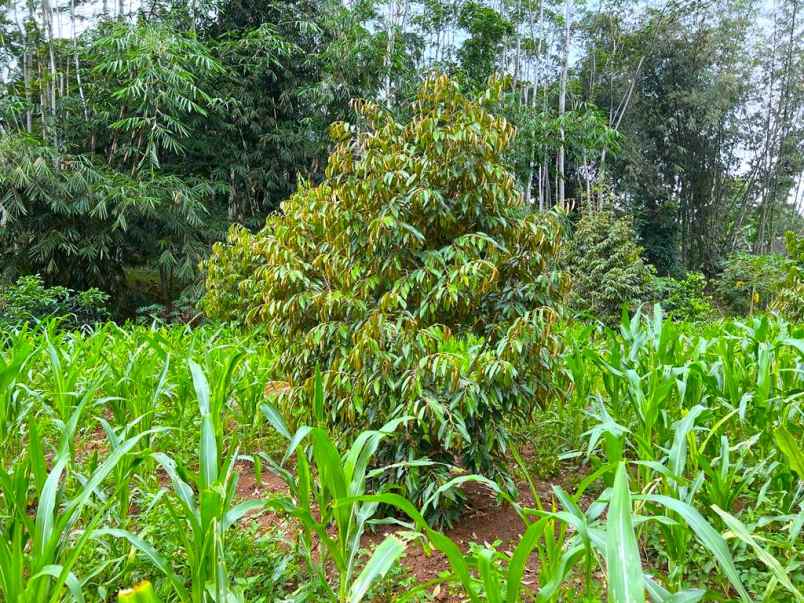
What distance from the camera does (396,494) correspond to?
1.29 meters

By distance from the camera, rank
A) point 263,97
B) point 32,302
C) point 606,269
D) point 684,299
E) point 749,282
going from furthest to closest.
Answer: point 749,282, point 684,299, point 263,97, point 606,269, point 32,302

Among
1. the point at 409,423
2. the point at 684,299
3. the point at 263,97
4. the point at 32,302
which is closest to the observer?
the point at 409,423

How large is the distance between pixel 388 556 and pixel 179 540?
2.46 ft

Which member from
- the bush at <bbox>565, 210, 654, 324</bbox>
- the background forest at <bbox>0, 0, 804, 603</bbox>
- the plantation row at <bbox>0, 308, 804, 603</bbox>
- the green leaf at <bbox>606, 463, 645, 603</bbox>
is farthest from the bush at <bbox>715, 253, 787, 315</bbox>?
the green leaf at <bbox>606, 463, 645, 603</bbox>

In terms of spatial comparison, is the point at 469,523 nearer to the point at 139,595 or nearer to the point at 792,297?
the point at 139,595

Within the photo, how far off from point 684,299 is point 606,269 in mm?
2407

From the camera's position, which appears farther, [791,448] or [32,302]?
[32,302]

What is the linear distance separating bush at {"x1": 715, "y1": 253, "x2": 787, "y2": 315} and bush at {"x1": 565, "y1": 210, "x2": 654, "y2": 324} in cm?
225

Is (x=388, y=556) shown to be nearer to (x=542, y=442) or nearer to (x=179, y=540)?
(x=179, y=540)

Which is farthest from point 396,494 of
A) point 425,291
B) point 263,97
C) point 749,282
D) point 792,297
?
point 749,282

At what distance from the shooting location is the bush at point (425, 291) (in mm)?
1536

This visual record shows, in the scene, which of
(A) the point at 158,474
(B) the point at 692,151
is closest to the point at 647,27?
(B) the point at 692,151

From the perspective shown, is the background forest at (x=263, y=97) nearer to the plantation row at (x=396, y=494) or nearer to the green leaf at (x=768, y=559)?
the plantation row at (x=396, y=494)

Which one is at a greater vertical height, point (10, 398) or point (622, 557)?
point (622, 557)
